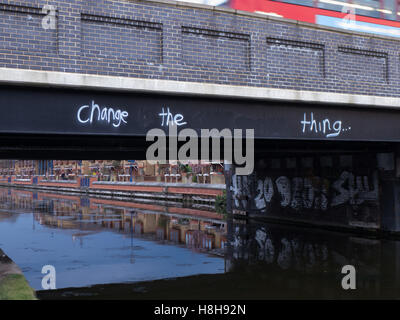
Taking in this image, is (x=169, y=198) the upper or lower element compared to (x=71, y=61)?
lower

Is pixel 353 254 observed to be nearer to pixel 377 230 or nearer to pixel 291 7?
pixel 377 230

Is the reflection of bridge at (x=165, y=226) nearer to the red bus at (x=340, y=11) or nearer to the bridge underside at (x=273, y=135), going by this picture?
the bridge underside at (x=273, y=135)

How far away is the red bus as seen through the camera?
14062mm

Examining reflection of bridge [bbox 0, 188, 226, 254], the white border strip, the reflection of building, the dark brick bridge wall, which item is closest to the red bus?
the dark brick bridge wall

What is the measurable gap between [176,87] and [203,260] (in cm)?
638

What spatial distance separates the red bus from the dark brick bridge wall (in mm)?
2029

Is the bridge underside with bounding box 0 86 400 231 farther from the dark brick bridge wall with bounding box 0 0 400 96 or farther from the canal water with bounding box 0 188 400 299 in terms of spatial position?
the canal water with bounding box 0 188 400 299

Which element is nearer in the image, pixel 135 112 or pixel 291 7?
pixel 135 112

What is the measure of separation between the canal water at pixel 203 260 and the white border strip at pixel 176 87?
175 inches

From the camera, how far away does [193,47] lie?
11.0 m

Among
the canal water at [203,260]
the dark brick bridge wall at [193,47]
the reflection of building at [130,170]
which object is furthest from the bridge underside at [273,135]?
the reflection of building at [130,170]

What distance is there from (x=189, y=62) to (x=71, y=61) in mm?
2682

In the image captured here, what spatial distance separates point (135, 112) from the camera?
1020cm
